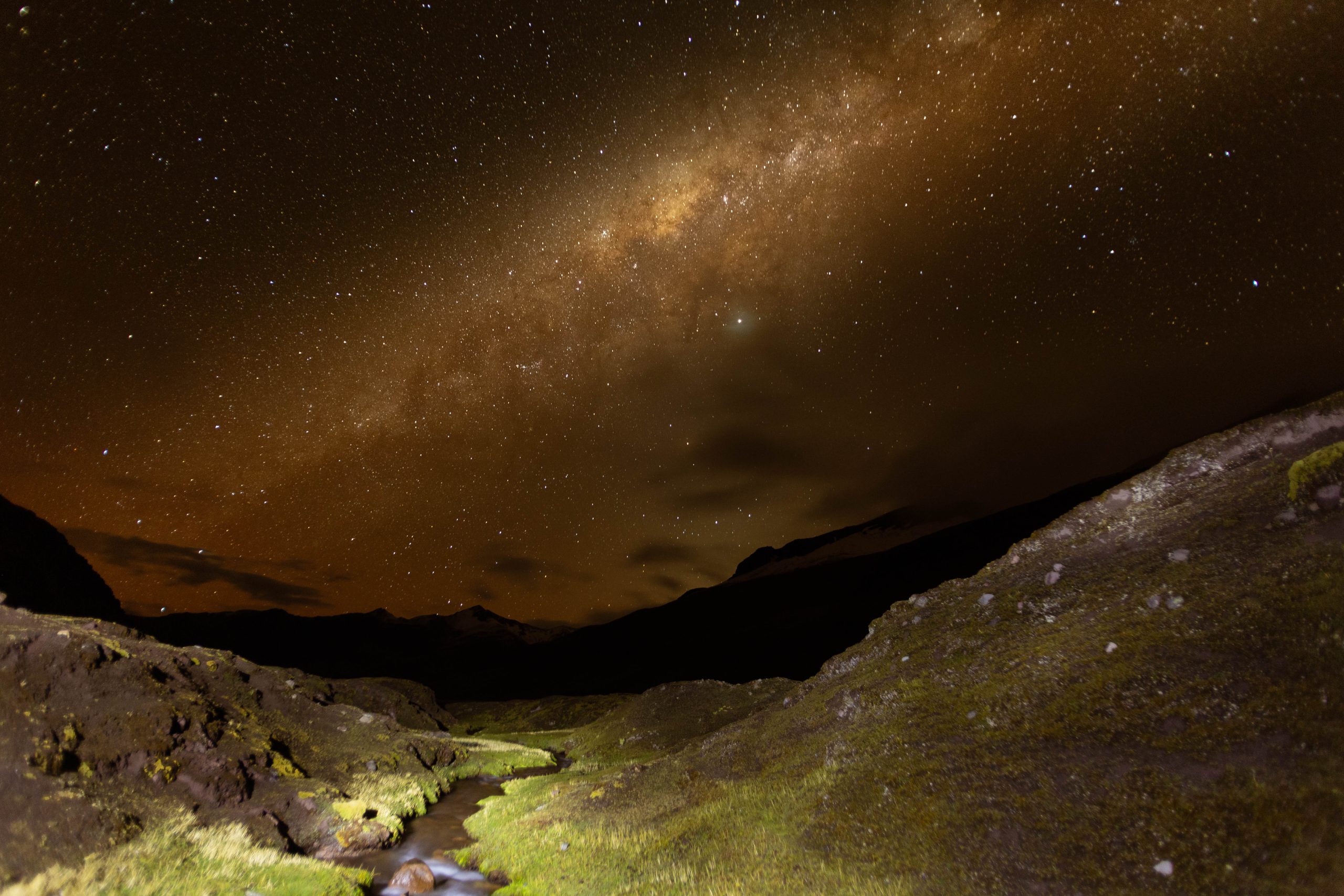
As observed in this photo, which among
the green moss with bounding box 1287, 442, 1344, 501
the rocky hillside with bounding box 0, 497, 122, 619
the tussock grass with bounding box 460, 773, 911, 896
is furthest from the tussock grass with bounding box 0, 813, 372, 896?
the rocky hillside with bounding box 0, 497, 122, 619

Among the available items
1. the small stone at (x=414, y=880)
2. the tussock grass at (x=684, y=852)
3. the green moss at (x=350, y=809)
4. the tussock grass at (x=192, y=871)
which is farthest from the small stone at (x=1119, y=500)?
the green moss at (x=350, y=809)

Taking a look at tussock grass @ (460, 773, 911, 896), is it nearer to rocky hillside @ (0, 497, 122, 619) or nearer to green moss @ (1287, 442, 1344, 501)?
green moss @ (1287, 442, 1344, 501)

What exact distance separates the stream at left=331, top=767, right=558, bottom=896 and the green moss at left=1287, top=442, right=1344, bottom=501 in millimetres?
27450

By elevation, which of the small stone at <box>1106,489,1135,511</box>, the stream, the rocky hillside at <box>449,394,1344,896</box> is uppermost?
the small stone at <box>1106,489,1135,511</box>

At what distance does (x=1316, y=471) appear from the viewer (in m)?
17.3

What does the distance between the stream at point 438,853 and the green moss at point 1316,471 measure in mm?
27450

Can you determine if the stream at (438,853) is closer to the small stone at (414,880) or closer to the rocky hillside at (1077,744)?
the small stone at (414,880)

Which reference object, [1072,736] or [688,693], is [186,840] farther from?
[688,693]

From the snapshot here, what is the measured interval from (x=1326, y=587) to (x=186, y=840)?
3217 centimetres

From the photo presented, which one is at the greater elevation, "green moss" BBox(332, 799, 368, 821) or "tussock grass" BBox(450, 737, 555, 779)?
"green moss" BBox(332, 799, 368, 821)

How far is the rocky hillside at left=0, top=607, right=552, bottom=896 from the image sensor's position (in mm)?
16500

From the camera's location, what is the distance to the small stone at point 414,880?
19016 millimetres

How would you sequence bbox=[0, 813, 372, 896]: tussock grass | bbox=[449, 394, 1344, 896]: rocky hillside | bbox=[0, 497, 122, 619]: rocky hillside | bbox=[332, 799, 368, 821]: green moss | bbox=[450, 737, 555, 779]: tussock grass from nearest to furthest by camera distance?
bbox=[449, 394, 1344, 896]: rocky hillside, bbox=[0, 813, 372, 896]: tussock grass, bbox=[332, 799, 368, 821]: green moss, bbox=[450, 737, 555, 779]: tussock grass, bbox=[0, 497, 122, 619]: rocky hillside

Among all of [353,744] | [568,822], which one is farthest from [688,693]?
[568,822]
